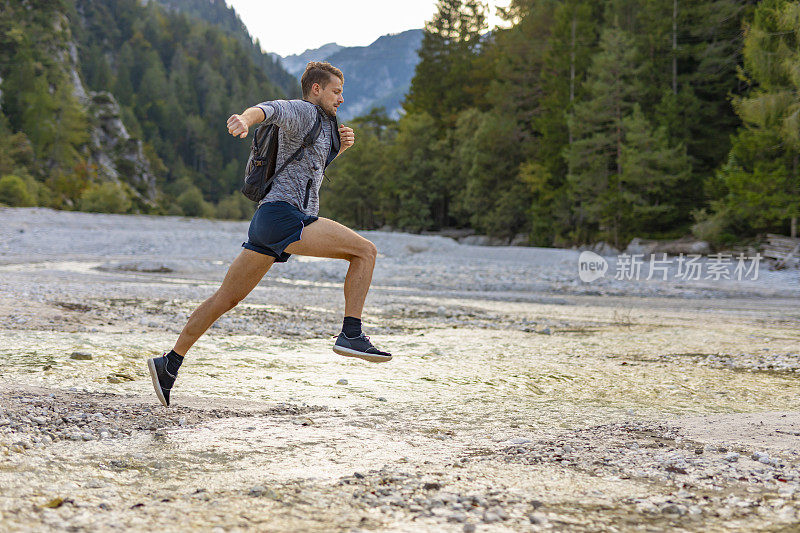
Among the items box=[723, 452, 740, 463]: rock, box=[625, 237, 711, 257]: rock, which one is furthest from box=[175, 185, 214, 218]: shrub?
box=[723, 452, 740, 463]: rock

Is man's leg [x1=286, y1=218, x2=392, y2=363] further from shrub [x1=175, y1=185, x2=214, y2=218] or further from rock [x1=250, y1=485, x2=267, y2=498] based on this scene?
shrub [x1=175, y1=185, x2=214, y2=218]

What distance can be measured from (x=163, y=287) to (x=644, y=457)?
13.1 meters

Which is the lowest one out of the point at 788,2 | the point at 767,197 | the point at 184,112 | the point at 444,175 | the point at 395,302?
the point at 395,302

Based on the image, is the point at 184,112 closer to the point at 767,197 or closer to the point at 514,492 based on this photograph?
the point at 767,197

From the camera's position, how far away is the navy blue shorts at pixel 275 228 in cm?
434

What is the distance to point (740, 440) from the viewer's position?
4156 millimetres

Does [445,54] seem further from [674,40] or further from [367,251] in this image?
[367,251]

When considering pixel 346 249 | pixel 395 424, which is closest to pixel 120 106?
pixel 346 249

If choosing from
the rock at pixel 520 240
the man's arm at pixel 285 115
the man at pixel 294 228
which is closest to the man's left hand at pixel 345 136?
the man at pixel 294 228

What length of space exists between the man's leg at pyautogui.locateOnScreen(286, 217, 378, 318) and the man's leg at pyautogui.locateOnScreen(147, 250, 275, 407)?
27 centimetres

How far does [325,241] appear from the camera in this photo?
4531 millimetres

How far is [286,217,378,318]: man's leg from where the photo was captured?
4.49m

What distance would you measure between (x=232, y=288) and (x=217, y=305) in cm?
17

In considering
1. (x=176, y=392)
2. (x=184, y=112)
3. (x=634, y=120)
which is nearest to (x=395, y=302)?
(x=176, y=392)
